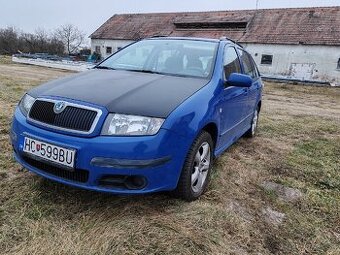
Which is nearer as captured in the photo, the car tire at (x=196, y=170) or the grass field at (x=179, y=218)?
the grass field at (x=179, y=218)

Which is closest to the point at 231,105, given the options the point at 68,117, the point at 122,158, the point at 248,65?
the point at 248,65

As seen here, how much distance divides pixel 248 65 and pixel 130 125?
3.29m

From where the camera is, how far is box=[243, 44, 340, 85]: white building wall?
25000 millimetres

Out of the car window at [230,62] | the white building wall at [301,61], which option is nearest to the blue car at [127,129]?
the car window at [230,62]

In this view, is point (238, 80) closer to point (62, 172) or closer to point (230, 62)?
point (230, 62)

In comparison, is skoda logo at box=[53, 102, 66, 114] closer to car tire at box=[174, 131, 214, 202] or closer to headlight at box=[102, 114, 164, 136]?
headlight at box=[102, 114, 164, 136]

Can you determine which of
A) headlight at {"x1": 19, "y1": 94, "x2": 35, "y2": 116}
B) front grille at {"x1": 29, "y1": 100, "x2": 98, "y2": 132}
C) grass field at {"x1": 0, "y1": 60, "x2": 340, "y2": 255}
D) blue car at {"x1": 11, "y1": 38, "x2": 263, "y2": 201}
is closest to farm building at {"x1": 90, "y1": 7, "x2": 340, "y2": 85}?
grass field at {"x1": 0, "y1": 60, "x2": 340, "y2": 255}

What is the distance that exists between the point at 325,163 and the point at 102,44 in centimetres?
3345

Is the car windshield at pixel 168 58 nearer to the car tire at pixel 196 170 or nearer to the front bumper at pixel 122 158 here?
the car tire at pixel 196 170

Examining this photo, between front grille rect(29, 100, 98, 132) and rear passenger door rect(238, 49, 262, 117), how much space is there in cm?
282

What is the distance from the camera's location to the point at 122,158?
2.75 metres

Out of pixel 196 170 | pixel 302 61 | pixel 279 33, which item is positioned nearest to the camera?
pixel 196 170

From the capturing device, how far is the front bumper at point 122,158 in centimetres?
274

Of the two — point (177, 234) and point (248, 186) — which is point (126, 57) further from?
point (177, 234)
